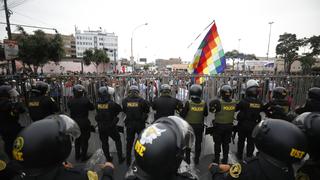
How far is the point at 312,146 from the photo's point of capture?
2293mm

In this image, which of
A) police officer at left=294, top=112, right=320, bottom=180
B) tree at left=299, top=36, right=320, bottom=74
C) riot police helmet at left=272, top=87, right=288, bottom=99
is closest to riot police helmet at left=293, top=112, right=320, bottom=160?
police officer at left=294, top=112, right=320, bottom=180

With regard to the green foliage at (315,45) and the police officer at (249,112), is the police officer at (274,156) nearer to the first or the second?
the police officer at (249,112)

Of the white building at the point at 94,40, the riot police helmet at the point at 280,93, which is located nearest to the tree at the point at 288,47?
the riot police helmet at the point at 280,93

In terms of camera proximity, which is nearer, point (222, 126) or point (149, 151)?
point (149, 151)

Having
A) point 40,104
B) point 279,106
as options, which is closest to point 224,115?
point 279,106

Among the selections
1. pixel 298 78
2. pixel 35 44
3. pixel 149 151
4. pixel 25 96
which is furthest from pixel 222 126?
pixel 35 44

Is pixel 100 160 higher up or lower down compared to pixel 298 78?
lower down

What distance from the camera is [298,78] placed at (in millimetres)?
7414

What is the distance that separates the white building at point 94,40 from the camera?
323ft

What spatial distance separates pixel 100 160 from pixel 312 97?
5.65 m

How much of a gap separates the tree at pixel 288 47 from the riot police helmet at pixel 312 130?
130 ft

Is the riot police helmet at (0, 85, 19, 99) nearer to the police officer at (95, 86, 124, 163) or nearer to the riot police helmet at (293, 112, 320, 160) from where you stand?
the police officer at (95, 86, 124, 163)

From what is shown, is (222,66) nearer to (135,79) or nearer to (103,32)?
(135,79)

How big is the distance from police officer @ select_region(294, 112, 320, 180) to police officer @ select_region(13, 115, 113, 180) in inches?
91.5
